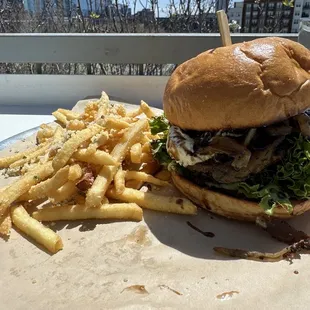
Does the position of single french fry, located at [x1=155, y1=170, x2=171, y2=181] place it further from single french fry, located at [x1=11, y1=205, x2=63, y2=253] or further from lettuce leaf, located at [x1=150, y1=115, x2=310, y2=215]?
single french fry, located at [x1=11, y1=205, x2=63, y2=253]

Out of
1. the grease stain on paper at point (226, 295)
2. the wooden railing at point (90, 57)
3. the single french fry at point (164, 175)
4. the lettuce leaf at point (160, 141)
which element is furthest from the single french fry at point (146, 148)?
the wooden railing at point (90, 57)

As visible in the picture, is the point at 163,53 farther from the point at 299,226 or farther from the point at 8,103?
the point at 299,226

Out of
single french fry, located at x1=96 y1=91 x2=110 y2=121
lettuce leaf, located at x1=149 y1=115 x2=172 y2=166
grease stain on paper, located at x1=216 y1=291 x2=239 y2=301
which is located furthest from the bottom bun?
single french fry, located at x1=96 y1=91 x2=110 y2=121

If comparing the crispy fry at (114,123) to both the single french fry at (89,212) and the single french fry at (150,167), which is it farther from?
the single french fry at (89,212)

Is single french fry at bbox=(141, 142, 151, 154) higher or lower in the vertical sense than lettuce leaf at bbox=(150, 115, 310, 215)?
lower

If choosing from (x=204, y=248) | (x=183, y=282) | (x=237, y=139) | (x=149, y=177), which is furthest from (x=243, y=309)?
(x=149, y=177)
